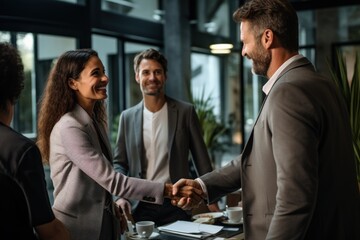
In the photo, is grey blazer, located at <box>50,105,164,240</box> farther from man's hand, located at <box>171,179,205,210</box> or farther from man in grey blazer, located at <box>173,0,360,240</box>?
man in grey blazer, located at <box>173,0,360,240</box>

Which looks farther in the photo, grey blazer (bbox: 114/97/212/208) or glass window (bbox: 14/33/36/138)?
glass window (bbox: 14/33/36/138)

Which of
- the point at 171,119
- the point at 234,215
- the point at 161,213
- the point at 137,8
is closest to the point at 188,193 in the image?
the point at 234,215

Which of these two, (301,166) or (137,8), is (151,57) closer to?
(301,166)

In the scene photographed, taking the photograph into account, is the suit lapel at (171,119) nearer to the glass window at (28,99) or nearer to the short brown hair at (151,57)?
the short brown hair at (151,57)

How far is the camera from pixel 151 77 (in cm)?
320

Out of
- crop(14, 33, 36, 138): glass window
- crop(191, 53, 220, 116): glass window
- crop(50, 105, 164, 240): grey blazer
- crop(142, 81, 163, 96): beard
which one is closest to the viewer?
crop(50, 105, 164, 240): grey blazer

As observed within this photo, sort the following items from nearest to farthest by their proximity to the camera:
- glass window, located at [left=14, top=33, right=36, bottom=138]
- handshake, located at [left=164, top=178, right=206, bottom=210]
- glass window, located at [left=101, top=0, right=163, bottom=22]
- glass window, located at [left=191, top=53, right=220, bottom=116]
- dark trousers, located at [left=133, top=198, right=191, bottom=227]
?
handshake, located at [left=164, top=178, right=206, bottom=210], dark trousers, located at [left=133, top=198, right=191, bottom=227], glass window, located at [left=14, top=33, right=36, bottom=138], glass window, located at [left=101, top=0, right=163, bottom=22], glass window, located at [left=191, top=53, right=220, bottom=116]

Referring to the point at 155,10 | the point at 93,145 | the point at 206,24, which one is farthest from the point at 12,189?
the point at 206,24

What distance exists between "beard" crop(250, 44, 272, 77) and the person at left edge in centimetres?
85

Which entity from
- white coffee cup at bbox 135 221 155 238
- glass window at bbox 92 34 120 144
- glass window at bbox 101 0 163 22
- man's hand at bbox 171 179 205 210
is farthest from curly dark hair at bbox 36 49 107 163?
glass window at bbox 92 34 120 144

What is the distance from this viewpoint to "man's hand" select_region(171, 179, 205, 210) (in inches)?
96.3

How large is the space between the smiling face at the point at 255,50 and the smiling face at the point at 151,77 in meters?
1.44

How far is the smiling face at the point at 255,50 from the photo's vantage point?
68.9 inches

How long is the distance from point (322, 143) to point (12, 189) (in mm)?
1008
